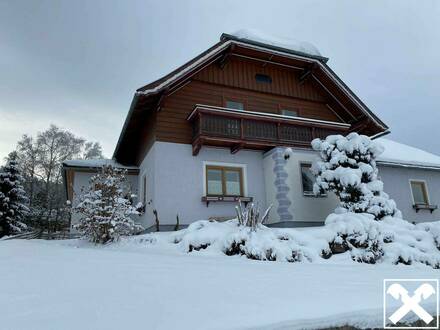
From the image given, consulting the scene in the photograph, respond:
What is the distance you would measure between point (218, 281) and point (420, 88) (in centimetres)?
7173

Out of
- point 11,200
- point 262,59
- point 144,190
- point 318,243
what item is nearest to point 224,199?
point 144,190

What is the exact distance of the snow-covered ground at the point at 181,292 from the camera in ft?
10.9

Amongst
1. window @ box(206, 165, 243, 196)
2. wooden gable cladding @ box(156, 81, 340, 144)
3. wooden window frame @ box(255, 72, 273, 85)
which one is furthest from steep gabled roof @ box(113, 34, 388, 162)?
window @ box(206, 165, 243, 196)

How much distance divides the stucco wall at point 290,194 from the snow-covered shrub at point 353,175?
0.82 m

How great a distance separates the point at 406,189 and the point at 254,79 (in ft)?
29.3

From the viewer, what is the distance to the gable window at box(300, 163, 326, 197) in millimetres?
12661

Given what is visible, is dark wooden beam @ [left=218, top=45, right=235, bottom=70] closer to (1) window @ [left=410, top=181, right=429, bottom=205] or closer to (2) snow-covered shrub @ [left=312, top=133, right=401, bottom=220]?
(2) snow-covered shrub @ [left=312, top=133, right=401, bottom=220]

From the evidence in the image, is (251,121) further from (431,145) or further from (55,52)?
(431,145)

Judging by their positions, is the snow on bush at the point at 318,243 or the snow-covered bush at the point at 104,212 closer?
the snow on bush at the point at 318,243

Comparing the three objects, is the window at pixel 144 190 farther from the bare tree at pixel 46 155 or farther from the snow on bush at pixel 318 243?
the bare tree at pixel 46 155

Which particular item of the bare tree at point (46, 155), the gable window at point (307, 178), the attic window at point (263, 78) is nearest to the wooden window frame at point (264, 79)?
the attic window at point (263, 78)

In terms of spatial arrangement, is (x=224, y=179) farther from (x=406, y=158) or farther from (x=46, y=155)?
(x=46, y=155)

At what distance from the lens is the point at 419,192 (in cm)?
1614

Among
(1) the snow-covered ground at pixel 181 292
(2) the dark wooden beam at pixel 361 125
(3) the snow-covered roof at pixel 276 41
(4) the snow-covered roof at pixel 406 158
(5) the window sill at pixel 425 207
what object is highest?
(3) the snow-covered roof at pixel 276 41
